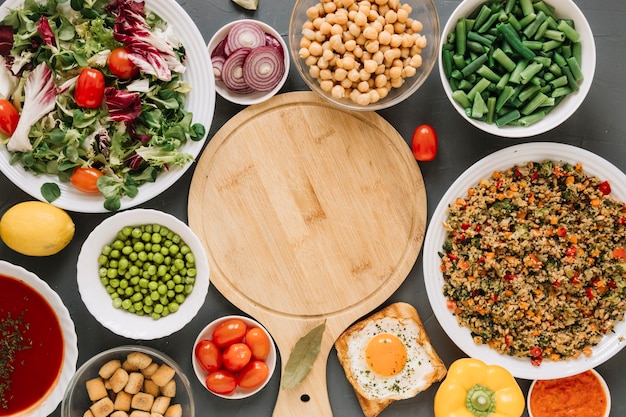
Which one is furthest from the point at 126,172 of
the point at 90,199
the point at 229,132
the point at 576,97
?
the point at 576,97

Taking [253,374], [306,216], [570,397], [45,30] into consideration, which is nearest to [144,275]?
[253,374]

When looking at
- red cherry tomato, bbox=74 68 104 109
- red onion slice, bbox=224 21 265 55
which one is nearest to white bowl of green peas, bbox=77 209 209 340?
red cherry tomato, bbox=74 68 104 109

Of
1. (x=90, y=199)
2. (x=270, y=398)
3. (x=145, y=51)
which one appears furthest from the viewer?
(x=270, y=398)

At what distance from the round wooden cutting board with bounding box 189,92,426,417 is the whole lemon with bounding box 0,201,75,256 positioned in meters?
0.64

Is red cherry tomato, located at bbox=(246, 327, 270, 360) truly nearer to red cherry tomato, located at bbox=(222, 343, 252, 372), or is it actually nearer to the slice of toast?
red cherry tomato, located at bbox=(222, 343, 252, 372)

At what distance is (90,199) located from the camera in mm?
2963

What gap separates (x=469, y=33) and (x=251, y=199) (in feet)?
4.48

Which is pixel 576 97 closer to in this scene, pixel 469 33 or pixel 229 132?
pixel 469 33

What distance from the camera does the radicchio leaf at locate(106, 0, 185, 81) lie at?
277 cm

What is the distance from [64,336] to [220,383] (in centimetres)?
81

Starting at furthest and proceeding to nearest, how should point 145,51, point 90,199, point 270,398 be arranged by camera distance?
point 270,398
point 90,199
point 145,51

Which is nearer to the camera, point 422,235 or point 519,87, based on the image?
point 519,87

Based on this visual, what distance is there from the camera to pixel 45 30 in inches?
108

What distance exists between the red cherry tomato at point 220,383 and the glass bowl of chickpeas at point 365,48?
59.3 inches
